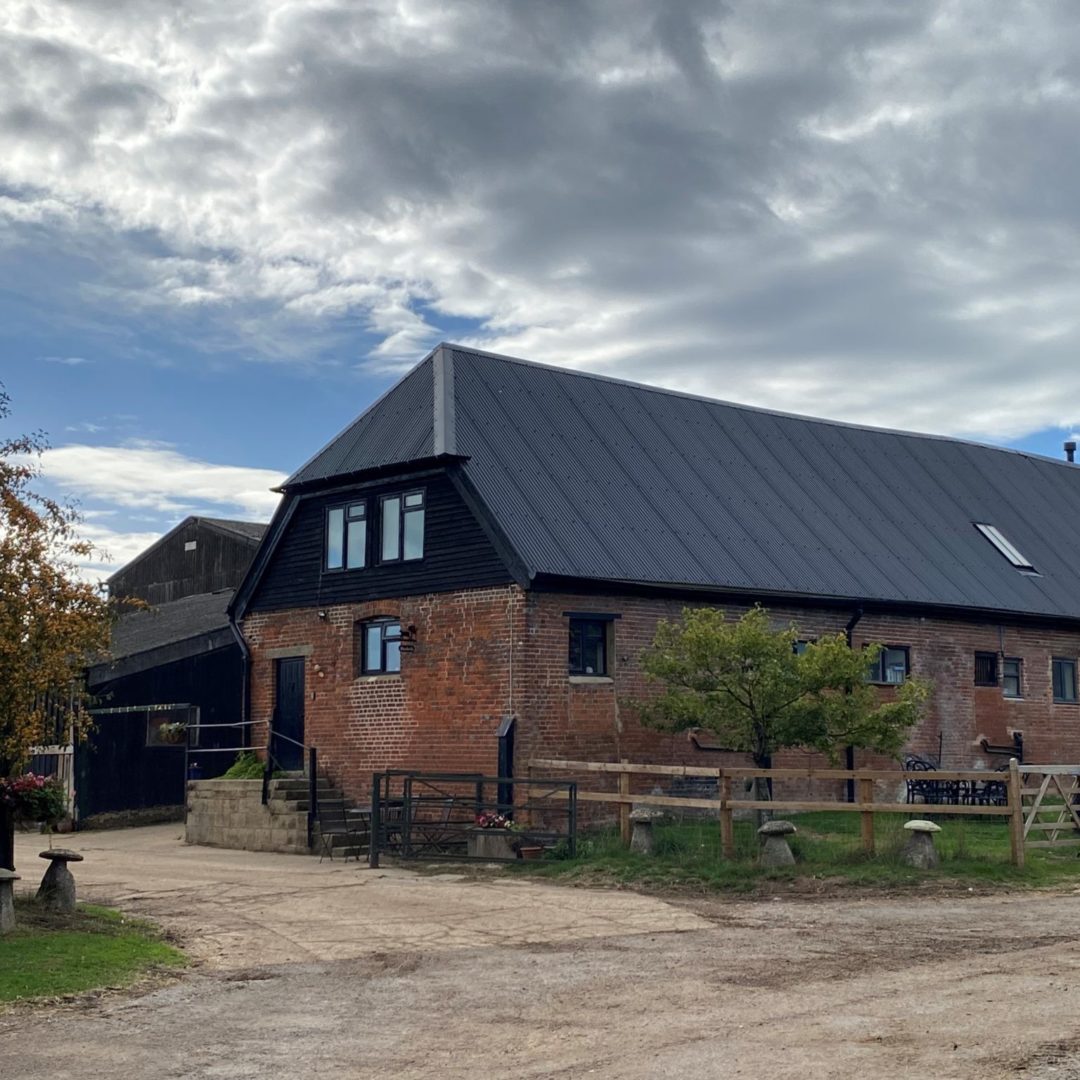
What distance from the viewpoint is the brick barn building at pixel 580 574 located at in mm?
24406

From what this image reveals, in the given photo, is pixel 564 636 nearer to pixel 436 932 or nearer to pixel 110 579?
pixel 436 932

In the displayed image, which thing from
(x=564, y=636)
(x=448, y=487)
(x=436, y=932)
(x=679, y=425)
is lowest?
(x=436, y=932)

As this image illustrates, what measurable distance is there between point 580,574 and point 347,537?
18.6ft

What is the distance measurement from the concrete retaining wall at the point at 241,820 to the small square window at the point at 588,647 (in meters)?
5.19

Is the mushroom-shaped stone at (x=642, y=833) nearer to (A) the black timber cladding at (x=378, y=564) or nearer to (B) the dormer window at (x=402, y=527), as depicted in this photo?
(A) the black timber cladding at (x=378, y=564)

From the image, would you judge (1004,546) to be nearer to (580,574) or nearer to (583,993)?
(580,574)

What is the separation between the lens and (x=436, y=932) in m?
15.2

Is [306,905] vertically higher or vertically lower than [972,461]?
lower

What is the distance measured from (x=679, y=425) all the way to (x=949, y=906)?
16.2 meters

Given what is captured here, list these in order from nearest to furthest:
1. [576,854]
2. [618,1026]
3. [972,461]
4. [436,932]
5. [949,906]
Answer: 1. [618,1026]
2. [436,932]
3. [949,906]
4. [576,854]
5. [972,461]

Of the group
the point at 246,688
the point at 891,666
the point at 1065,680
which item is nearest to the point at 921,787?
the point at 891,666

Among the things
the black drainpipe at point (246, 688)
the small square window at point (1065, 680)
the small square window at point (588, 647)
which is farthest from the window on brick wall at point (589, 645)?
the small square window at point (1065, 680)

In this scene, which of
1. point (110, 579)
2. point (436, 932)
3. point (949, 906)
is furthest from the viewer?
point (110, 579)

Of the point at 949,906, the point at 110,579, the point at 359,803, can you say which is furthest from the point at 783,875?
the point at 110,579
